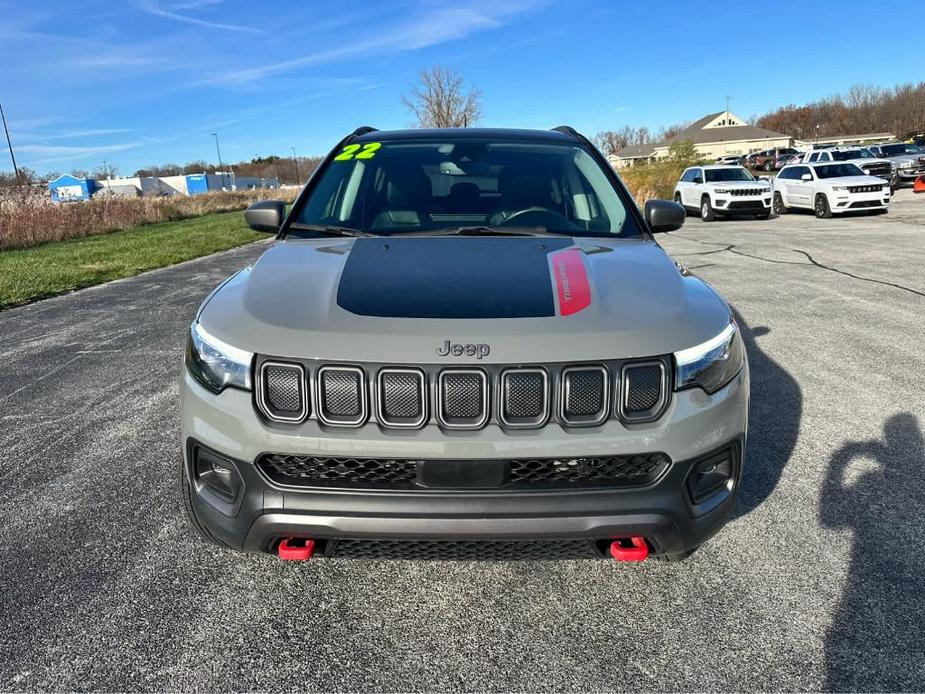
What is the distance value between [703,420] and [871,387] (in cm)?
332

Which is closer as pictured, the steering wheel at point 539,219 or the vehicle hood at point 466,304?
the vehicle hood at point 466,304

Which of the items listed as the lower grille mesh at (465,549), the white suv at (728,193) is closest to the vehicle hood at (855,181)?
the white suv at (728,193)

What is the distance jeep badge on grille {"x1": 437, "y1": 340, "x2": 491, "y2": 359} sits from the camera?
74.2 inches

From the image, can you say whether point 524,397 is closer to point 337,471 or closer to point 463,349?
point 463,349

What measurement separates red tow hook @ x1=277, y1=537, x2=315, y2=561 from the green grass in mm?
8450

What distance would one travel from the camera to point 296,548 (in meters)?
2.00

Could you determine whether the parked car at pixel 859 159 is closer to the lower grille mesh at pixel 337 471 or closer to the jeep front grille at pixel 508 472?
the jeep front grille at pixel 508 472

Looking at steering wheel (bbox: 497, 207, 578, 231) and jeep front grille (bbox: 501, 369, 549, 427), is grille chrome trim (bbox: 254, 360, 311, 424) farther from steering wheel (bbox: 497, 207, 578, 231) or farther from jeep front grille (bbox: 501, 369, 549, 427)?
steering wheel (bbox: 497, 207, 578, 231)

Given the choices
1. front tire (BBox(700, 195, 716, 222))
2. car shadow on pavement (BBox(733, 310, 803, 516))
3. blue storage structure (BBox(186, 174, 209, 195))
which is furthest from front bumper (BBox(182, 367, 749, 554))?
blue storage structure (BBox(186, 174, 209, 195))

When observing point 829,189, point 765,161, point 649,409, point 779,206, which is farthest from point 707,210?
point 765,161

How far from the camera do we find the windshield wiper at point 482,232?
298 centimetres

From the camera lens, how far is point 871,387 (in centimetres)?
452

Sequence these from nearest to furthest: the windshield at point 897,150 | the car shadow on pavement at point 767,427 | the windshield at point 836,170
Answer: the car shadow on pavement at point 767,427 → the windshield at point 836,170 → the windshield at point 897,150

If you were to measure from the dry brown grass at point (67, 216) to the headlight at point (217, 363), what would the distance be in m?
18.1
